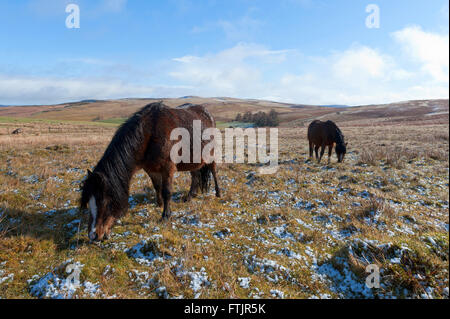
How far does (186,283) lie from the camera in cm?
330

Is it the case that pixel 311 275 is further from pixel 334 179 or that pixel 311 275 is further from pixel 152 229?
pixel 334 179

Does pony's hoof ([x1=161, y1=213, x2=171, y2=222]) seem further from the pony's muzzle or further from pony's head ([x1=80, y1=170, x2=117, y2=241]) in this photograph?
the pony's muzzle

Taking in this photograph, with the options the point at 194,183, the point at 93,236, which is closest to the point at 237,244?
the point at 93,236

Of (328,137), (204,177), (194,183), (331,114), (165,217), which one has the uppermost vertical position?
(331,114)

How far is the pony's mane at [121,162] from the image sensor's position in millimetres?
4270

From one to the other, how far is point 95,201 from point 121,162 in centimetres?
94

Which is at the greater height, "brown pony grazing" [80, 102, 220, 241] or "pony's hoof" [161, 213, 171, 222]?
"brown pony grazing" [80, 102, 220, 241]

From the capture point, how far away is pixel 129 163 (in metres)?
4.67

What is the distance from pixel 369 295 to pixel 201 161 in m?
4.90

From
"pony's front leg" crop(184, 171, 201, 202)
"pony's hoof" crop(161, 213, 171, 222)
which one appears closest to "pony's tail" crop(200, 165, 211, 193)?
"pony's front leg" crop(184, 171, 201, 202)

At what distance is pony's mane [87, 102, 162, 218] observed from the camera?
427 cm

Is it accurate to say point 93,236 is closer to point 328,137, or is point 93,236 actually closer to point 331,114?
point 328,137

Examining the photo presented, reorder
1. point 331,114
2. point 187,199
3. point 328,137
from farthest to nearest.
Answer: point 331,114 < point 328,137 < point 187,199
